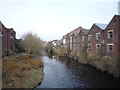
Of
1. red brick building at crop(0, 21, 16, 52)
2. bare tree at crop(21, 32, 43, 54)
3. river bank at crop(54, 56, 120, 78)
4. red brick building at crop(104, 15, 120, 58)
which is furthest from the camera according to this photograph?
bare tree at crop(21, 32, 43, 54)

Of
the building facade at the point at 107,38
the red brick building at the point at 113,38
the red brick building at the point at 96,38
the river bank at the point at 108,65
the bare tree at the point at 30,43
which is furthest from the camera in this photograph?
the bare tree at the point at 30,43

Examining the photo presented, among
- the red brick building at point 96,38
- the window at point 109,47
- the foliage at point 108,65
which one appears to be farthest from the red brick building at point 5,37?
the window at point 109,47

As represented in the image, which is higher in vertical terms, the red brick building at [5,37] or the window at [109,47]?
the red brick building at [5,37]

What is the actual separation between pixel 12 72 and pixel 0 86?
2.34 meters

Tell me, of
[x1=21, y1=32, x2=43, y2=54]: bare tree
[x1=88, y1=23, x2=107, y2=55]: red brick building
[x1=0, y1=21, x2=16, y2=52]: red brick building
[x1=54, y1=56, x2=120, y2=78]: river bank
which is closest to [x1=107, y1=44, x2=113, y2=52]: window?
[x1=88, y1=23, x2=107, y2=55]: red brick building

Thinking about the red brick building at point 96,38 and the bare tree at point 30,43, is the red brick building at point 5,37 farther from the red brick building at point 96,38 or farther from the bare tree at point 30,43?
the red brick building at point 96,38

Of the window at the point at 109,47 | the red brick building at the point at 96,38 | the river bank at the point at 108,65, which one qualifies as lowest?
the river bank at the point at 108,65

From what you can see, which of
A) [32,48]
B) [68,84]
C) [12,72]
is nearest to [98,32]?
[68,84]

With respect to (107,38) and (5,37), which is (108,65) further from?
(5,37)

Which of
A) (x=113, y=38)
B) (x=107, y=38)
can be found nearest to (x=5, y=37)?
(x=107, y=38)

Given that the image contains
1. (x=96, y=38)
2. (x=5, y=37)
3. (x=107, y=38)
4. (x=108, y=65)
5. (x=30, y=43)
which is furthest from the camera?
(x=30, y=43)

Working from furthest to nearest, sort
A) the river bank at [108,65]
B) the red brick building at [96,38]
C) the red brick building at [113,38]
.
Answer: the red brick building at [96,38]
the red brick building at [113,38]
the river bank at [108,65]

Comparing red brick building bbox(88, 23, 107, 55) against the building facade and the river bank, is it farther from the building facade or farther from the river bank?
the river bank

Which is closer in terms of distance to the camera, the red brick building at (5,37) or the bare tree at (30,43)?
the red brick building at (5,37)
